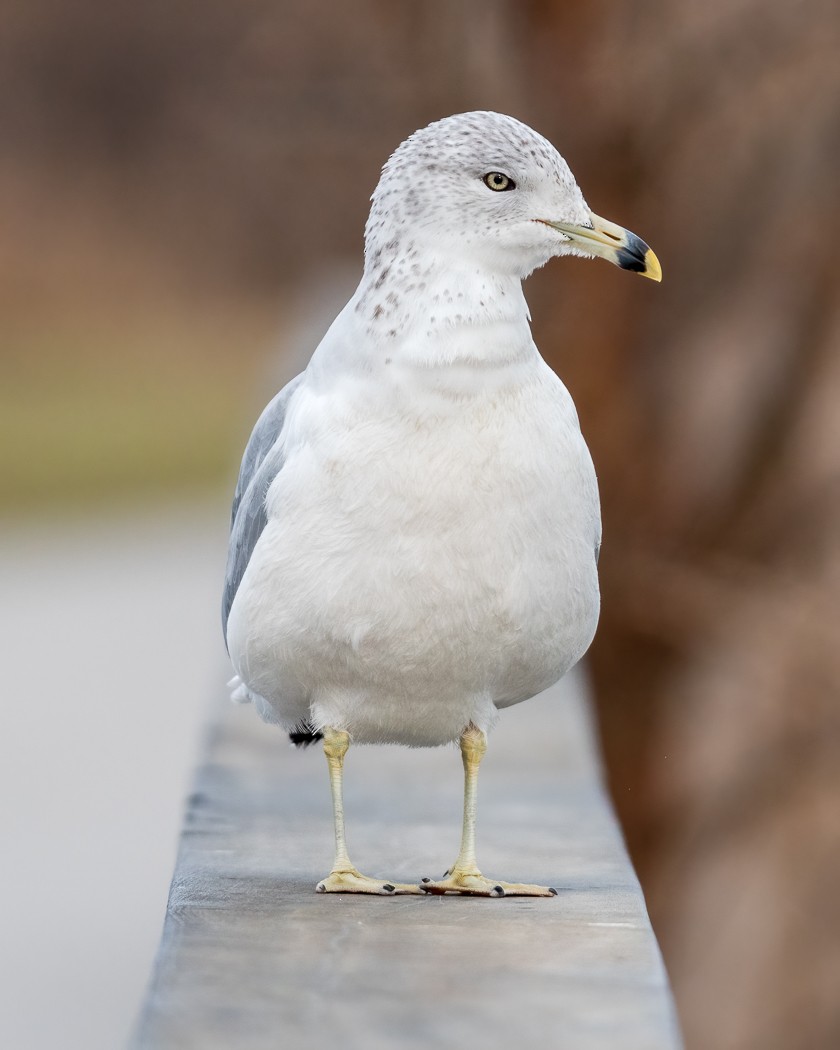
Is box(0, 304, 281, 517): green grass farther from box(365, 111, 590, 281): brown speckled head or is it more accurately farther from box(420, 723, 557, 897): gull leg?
box(365, 111, 590, 281): brown speckled head

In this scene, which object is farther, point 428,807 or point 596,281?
point 596,281

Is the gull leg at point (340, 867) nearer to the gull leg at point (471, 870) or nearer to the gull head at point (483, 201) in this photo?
the gull leg at point (471, 870)

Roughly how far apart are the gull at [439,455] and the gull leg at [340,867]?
0.47 feet

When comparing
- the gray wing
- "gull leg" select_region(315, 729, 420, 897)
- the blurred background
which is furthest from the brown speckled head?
the blurred background

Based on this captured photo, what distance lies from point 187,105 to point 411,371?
38.0 ft

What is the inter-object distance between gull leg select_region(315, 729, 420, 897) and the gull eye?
95cm

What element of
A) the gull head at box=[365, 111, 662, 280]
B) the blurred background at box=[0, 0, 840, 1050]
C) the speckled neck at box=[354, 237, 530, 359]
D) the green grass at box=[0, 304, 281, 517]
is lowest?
the green grass at box=[0, 304, 281, 517]

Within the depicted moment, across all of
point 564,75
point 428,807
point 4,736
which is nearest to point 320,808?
point 428,807

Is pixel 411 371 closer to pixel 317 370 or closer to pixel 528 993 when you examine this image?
pixel 317 370

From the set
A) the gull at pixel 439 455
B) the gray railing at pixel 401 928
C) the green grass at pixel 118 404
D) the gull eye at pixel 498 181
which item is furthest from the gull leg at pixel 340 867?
the green grass at pixel 118 404

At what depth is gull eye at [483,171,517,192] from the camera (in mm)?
3119

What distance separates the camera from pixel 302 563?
3160mm

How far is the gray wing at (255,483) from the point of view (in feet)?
11.0

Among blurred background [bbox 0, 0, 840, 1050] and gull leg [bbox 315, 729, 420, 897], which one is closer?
gull leg [bbox 315, 729, 420, 897]
